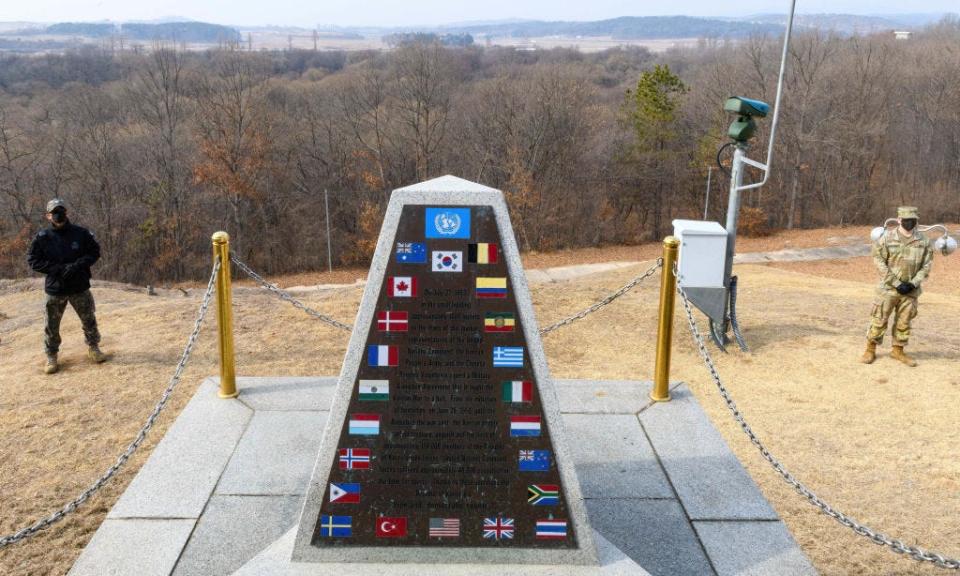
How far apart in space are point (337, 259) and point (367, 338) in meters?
32.5

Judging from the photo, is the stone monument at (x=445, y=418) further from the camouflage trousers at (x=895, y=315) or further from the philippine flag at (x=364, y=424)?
the camouflage trousers at (x=895, y=315)

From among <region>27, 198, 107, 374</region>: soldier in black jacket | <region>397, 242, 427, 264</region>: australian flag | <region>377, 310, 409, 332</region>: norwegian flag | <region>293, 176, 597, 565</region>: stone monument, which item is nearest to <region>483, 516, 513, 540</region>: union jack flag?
<region>293, 176, 597, 565</region>: stone monument

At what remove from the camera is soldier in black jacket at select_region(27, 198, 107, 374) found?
8297mm

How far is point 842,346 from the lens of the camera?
392 inches

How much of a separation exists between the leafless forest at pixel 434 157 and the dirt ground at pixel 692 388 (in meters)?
22.3

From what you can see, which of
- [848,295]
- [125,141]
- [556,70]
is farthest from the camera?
[556,70]

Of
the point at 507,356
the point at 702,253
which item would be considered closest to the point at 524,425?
the point at 507,356

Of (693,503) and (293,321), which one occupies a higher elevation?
(693,503)

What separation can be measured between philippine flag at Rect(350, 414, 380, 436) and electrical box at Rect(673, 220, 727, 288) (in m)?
5.68

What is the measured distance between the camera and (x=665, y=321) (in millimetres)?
6535

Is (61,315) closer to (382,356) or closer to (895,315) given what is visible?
(382,356)

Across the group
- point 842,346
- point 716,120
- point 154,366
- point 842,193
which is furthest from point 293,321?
point 842,193

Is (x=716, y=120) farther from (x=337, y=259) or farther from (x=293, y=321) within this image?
(x=293, y=321)

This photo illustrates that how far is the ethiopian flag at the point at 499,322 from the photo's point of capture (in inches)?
164
